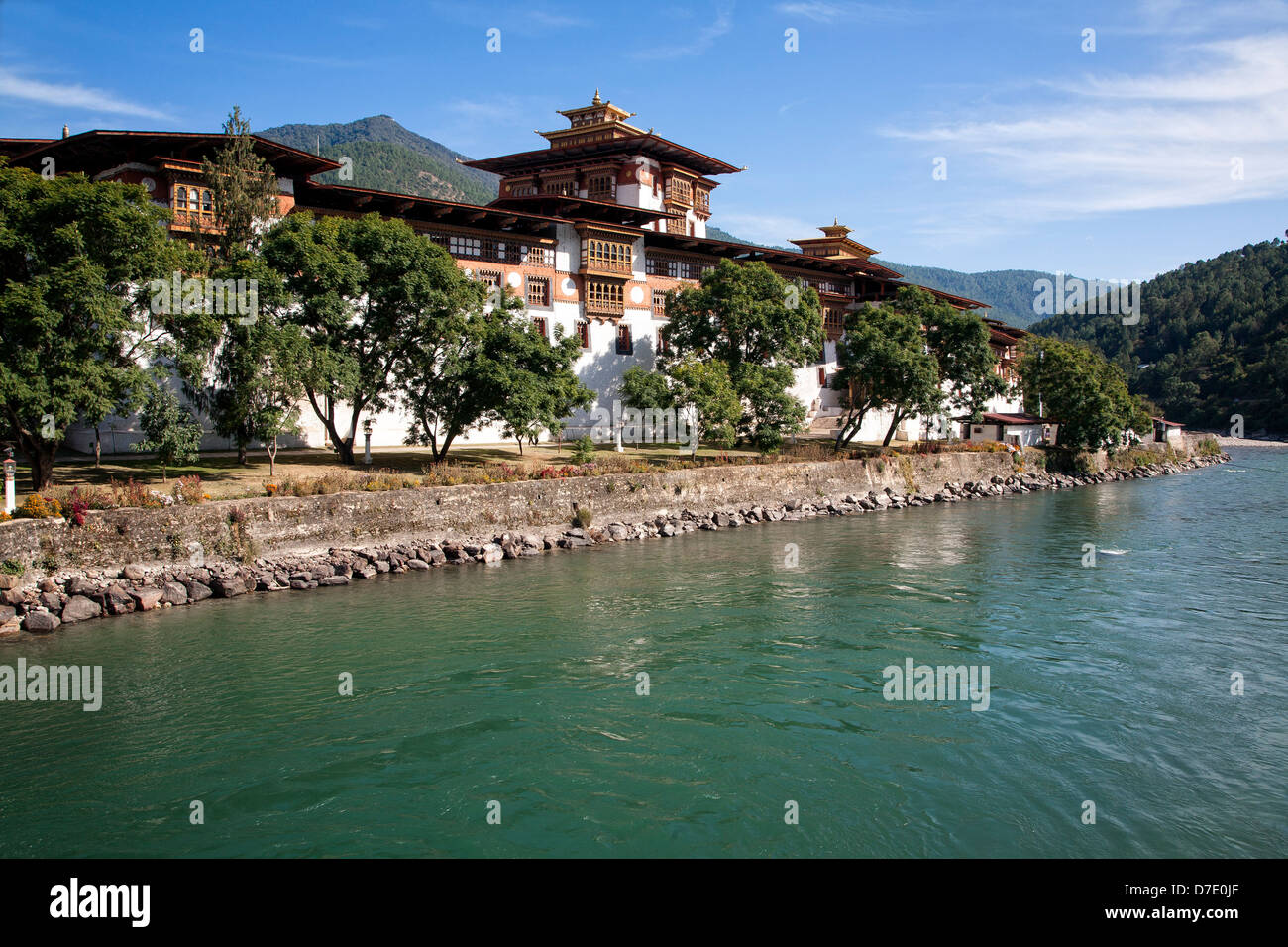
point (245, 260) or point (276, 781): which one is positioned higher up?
point (245, 260)

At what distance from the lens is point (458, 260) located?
43125 millimetres

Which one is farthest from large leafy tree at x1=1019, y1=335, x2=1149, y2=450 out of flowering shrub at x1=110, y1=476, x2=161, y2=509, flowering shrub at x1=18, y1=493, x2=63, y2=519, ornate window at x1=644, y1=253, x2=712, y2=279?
flowering shrub at x1=18, y1=493, x2=63, y2=519

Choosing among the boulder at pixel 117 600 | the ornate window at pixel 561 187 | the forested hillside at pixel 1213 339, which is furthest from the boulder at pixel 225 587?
the forested hillside at pixel 1213 339

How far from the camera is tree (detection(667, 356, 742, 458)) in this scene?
129 ft

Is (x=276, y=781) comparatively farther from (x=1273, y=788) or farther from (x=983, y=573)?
(x=983, y=573)

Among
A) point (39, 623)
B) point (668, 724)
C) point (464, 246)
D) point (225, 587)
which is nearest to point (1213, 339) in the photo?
point (464, 246)

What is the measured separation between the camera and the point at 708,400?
3919cm

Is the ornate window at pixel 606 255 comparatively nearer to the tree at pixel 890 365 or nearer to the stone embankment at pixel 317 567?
the tree at pixel 890 365

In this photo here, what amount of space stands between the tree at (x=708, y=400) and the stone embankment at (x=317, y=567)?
377 centimetres

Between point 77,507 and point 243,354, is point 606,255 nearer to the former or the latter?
point 243,354

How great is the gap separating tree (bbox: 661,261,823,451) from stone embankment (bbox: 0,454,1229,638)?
8658 millimetres

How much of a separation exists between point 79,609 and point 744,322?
3467 cm
